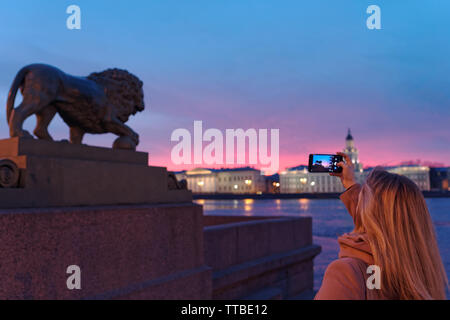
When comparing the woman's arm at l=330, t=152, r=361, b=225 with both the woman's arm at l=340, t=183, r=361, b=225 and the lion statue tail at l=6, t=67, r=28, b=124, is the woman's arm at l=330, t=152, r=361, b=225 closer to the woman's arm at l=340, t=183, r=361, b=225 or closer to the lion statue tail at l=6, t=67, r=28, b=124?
→ the woman's arm at l=340, t=183, r=361, b=225

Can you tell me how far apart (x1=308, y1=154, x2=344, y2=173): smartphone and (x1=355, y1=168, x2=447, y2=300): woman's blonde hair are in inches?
24.3

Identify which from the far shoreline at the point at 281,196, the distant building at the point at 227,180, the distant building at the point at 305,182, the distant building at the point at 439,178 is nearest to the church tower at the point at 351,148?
the distant building at the point at 305,182

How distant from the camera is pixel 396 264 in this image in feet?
4.14

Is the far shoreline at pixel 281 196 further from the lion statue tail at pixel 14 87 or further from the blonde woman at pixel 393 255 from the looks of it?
the blonde woman at pixel 393 255

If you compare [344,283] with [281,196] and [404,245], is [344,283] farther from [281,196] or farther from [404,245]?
[281,196]

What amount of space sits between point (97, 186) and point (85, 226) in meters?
0.51

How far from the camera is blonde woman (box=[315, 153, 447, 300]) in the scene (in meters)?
1.24

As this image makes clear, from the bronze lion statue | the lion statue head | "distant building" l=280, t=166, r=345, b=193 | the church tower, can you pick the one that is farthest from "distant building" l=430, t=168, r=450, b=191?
the bronze lion statue

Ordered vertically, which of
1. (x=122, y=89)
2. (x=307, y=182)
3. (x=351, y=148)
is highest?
(x=351, y=148)

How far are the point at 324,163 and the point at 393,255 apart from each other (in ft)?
2.43

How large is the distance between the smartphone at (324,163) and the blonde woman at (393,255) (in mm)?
596

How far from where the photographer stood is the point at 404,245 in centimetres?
126

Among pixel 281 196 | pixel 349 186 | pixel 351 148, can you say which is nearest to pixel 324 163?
pixel 349 186
